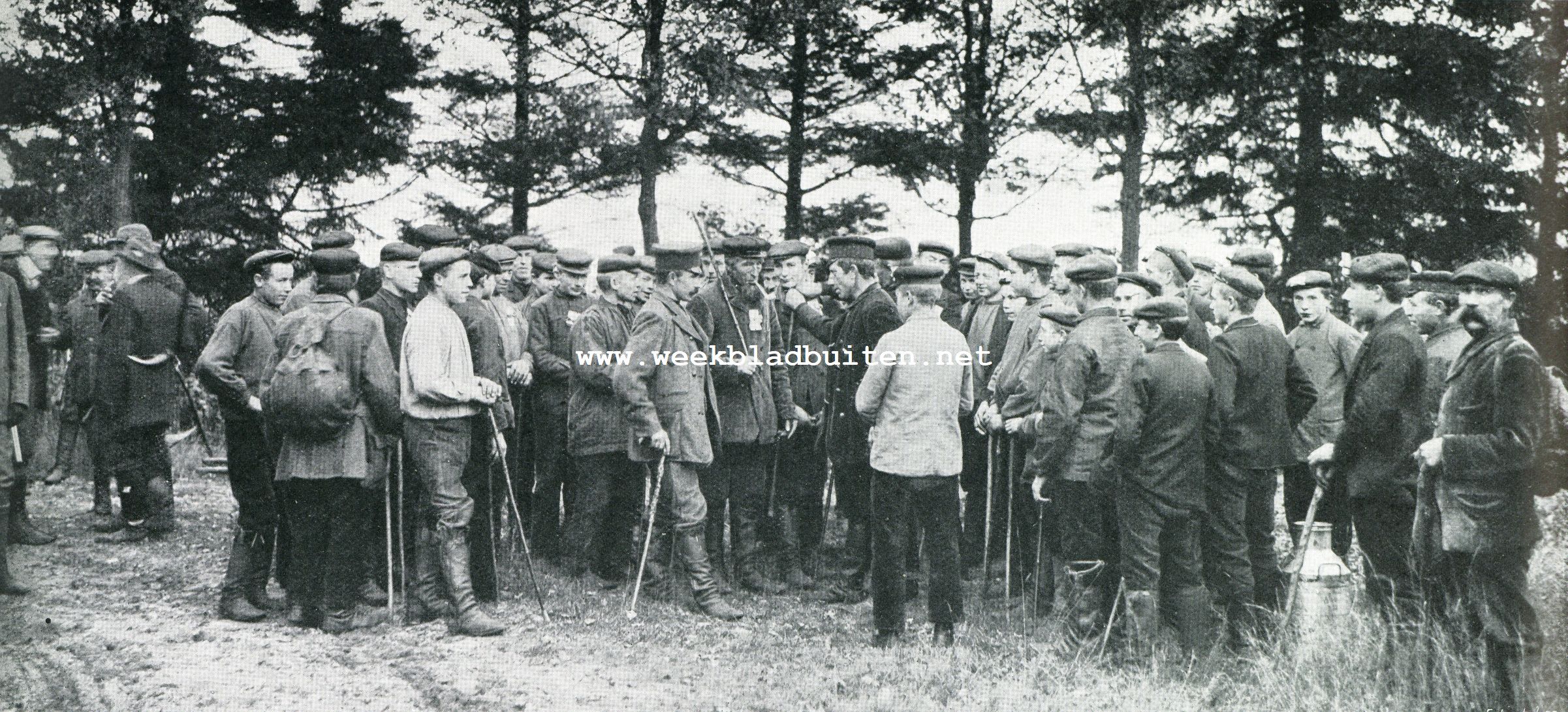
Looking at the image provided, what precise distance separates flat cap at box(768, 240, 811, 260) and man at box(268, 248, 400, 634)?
3.14m

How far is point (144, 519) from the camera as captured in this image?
859 centimetres

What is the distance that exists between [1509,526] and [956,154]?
14060 millimetres

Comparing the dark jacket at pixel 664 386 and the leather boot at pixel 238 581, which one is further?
the dark jacket at pixel 664 386

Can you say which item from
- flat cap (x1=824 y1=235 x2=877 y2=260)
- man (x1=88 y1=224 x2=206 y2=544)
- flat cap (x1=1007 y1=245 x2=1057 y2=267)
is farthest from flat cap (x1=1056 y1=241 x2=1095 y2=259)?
man (x1=88 y1=224 x2=206 y2=544)

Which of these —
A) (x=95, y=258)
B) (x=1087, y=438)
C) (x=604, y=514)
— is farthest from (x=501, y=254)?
(x=1087, y=438)

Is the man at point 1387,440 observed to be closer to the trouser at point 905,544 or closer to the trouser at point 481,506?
the trouser at point 905,544

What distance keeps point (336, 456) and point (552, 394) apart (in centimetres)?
249

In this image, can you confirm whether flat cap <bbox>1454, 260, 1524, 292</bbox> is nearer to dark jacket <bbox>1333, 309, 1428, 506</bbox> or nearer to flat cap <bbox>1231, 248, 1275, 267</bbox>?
dark jacket <bbox>1333, 309, 1428, 506</bbox>

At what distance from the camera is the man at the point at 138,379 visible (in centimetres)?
818

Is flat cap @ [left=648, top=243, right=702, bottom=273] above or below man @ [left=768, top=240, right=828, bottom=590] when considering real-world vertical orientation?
above

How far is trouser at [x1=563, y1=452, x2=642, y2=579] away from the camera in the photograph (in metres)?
7.51

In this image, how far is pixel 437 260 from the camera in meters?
6.26

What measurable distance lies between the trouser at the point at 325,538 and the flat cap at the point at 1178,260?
5.25 metres

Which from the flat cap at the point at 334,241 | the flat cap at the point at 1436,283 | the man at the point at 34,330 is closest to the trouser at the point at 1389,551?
the flat cap at the point at 1436,283
